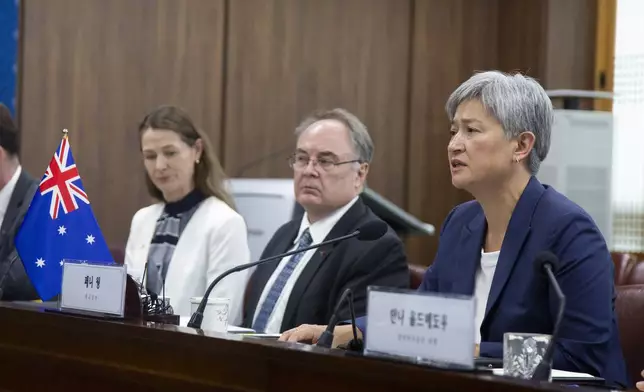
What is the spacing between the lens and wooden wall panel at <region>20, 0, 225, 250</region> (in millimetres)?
5129

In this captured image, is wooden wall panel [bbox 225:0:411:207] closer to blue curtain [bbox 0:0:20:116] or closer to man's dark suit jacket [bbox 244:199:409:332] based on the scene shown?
blue curtain [bbox 0:0:20:116]

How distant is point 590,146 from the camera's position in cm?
556

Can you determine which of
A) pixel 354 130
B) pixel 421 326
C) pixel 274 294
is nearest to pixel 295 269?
pixel 274 294

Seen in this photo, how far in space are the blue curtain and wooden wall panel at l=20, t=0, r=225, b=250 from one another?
82 millimetres

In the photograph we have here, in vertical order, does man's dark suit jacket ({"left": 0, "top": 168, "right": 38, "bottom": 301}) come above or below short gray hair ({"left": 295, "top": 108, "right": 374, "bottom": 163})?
below

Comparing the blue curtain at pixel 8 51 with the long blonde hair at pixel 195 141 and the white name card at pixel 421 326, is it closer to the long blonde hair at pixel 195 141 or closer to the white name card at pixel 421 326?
the long blonde hair at pixel 195 141

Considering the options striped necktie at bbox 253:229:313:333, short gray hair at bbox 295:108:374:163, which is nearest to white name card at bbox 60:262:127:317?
striped necktie at bbox 253:229:313:333

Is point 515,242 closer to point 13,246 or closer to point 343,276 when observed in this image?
point 343,276

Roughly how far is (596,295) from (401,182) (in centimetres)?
433

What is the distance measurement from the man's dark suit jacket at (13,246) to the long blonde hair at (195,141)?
468mm

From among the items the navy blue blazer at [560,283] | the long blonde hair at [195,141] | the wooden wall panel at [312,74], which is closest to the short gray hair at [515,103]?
the navy blue blazer at [560,283]

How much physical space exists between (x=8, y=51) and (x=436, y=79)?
2.77 meters

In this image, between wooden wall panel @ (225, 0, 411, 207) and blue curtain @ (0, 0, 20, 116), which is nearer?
blue curtain @ (0, 0, 20, 116)

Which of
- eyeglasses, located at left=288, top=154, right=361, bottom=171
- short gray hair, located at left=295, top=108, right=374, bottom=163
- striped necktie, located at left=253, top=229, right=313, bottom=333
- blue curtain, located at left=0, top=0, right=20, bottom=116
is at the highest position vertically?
blue curtain, located at left=0, top=0, right=20, bottom=116
